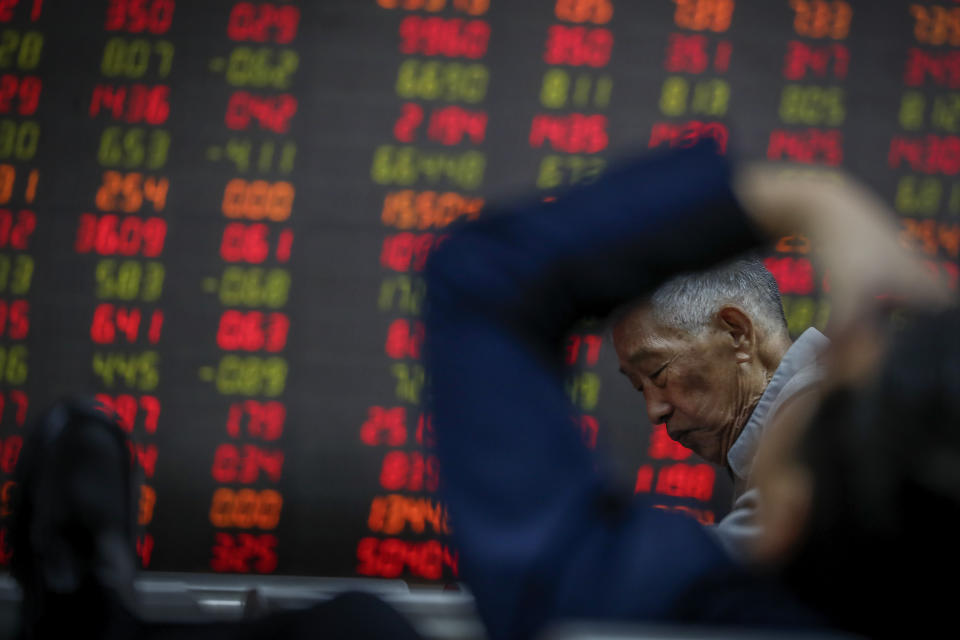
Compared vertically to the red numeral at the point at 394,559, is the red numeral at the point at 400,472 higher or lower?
higher

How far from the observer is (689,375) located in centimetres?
114

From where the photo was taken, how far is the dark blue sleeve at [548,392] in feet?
1.15

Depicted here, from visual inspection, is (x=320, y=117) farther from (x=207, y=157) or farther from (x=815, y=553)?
(x=815, y=553)

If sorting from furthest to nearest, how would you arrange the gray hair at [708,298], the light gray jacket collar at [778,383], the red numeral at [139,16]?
the red numeral at [139,16]
the gray hair at [708,298]
the light gray jacket collar at [778,383]

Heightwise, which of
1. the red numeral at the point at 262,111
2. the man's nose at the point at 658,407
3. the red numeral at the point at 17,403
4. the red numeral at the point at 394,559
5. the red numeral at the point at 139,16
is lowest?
the red numeral at the point at 394,559

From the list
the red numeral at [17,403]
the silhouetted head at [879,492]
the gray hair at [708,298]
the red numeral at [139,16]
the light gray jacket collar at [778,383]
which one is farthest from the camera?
the red numeral at [139,16]

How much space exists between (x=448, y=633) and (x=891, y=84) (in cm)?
161

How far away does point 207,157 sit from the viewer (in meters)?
2.43

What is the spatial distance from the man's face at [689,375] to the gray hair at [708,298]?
0.04 ft

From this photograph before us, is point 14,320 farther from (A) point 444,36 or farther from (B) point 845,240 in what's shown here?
(B) point 845,240

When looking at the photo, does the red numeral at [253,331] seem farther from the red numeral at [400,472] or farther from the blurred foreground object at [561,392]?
the blurred foreground object at [561,392]

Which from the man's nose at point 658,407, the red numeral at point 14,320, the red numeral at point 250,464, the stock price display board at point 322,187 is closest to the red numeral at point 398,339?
the stock price display board at point 322,187

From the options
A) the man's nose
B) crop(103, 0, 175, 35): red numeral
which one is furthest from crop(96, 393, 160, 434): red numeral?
the man's nose

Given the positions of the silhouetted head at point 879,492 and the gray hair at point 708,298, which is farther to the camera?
the gray hair at point 708,298
